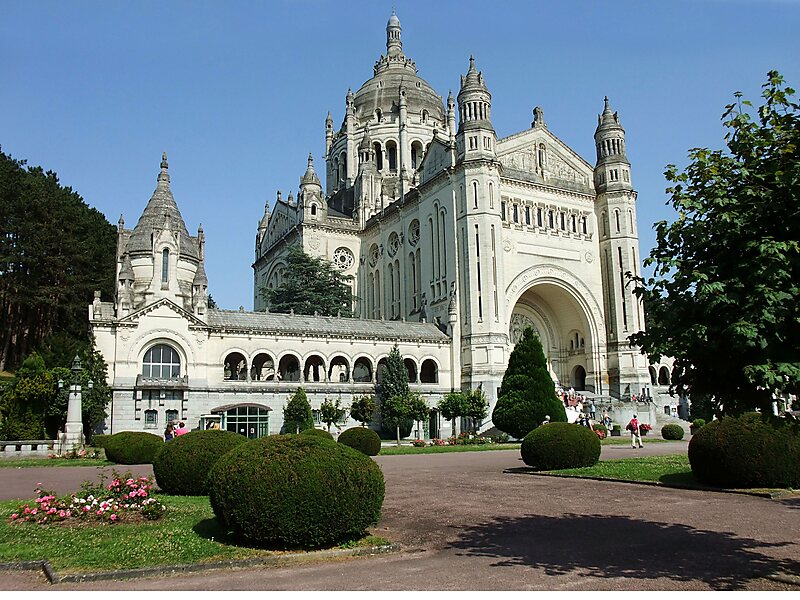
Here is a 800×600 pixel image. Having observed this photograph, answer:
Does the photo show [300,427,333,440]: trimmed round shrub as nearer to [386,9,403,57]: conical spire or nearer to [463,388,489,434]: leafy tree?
[463,388,489,434]: leafy tree

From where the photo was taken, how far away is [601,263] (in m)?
66.6

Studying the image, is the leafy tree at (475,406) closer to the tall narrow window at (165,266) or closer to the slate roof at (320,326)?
the slate roof at (320,326)

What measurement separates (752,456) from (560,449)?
7040mm

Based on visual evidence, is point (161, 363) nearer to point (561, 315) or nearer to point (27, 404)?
point (27, 404)

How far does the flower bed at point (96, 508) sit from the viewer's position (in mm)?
13398

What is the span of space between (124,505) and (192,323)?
34.1 m

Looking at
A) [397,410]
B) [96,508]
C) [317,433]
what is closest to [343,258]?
[397,410]

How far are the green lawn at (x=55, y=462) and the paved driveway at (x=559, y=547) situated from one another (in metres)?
16.4

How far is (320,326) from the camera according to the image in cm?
5328

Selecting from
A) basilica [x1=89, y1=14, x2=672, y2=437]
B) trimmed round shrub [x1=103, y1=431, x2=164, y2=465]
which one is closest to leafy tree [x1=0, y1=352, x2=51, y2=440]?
basilica [x1=89, y1=14, x2=672, y2=437]

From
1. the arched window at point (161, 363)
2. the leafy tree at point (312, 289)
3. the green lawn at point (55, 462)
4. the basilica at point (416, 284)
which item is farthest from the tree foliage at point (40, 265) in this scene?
→ the green lawn at point (55, 462)

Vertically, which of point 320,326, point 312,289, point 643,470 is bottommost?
point 643,470

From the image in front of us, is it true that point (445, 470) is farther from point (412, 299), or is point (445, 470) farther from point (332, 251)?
point (332, 251)
